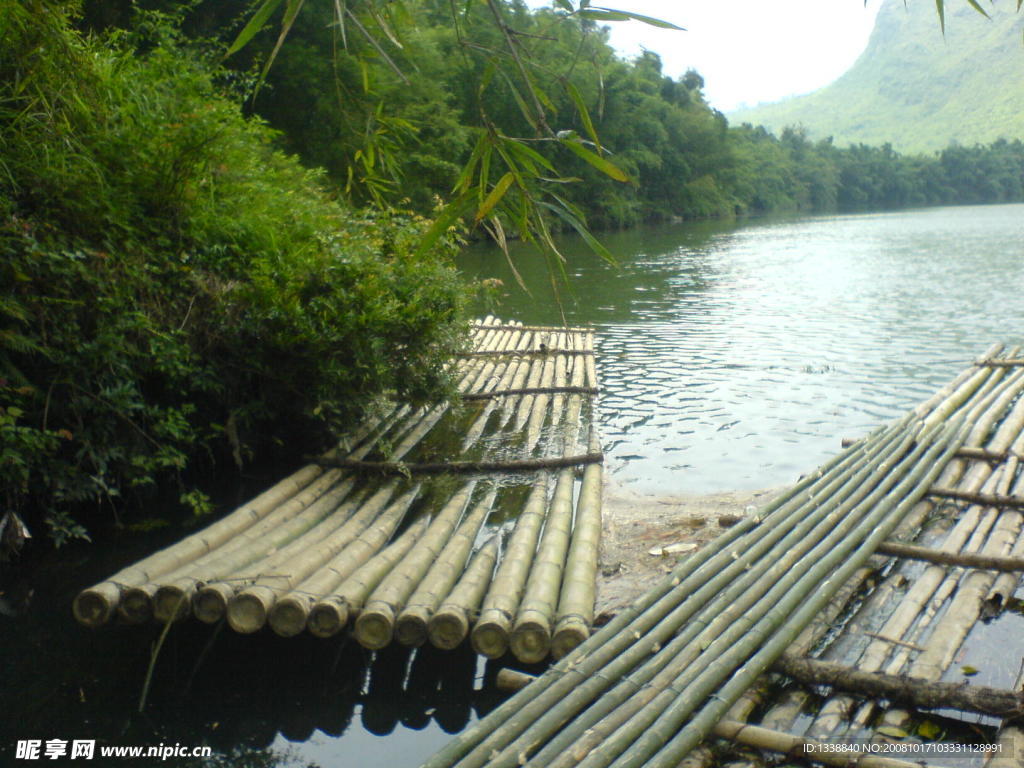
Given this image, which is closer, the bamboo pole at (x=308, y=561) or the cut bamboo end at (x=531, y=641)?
the cut bamboo end at (x=531, y=641)

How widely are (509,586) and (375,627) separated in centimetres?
65

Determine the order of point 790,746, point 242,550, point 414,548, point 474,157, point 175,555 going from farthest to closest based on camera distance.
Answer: point 414,548, point 242,550, point 175,555, point 790,746, point 474,157

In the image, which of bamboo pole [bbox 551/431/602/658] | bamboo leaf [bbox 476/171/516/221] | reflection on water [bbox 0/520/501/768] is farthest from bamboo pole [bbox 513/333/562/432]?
bamboo leaf [bbox 476/171/516/221]

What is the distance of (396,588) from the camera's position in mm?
3752

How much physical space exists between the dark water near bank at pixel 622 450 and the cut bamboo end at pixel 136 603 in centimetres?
30

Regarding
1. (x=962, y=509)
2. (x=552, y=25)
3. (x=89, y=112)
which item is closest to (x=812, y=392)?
(x=962, y=509)

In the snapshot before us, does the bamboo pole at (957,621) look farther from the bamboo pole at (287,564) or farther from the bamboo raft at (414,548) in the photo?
the bamboo pole at (287,564)

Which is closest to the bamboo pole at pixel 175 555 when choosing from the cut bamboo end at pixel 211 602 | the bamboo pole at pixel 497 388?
the cut bamboo end at pixel 211 602

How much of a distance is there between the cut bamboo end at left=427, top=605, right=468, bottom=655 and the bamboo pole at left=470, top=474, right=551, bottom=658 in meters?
0.05

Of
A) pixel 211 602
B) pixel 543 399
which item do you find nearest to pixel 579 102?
pixel 211 602

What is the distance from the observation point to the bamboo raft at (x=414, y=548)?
11.6 feet

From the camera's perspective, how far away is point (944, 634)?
330 cm

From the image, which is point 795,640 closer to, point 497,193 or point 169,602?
point 497,193

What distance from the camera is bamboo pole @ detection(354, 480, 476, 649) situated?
11.5 ft
